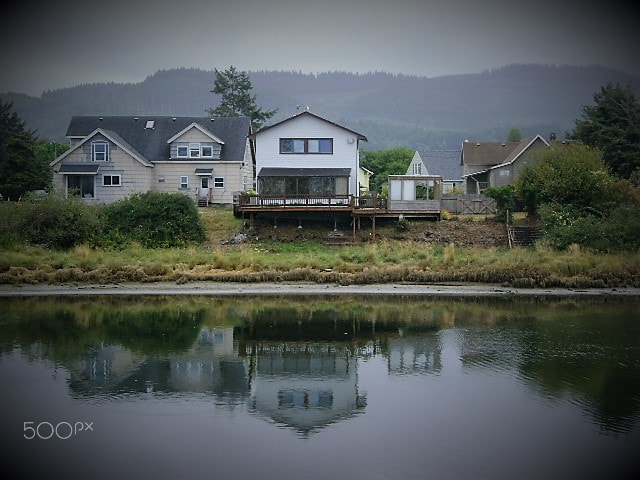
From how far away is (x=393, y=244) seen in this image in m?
44.0

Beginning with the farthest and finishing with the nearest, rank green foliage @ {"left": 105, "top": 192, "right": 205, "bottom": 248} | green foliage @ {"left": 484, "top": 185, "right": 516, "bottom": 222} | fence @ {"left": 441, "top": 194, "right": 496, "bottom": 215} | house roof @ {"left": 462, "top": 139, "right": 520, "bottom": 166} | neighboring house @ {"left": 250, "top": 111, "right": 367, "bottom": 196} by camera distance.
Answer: house roof @ {"left": 462, "top": 139, "right": 520, "bottom": 166}
fence @ {"left": 441, "top": 194, "right": 496, "bottom": 215}
neighboring house @ {"left": 250, "top": 111, "right": 367, "bottom": 196}
green foliage @ {"left": 484, "top": 185, "right": 516, "bottom": 222}
green foliage @ {"left": 105, "top": 192, "right": 205, "bottom": 248}

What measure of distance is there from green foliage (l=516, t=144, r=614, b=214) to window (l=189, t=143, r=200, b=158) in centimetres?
2449

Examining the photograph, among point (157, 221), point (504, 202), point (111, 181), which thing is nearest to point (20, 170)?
point (111, 181)

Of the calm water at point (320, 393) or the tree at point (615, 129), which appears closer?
the calm water at point (320, 393)

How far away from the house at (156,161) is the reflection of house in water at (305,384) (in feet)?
97.7

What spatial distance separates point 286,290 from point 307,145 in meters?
16.8

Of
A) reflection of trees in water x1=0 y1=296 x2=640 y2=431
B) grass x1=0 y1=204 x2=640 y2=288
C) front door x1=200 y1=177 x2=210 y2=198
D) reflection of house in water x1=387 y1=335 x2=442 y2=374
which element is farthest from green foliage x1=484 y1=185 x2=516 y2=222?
reflection of house in water x1=387 y1=335 x2=442 y2=374

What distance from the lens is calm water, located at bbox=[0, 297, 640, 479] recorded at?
1444 centimetres

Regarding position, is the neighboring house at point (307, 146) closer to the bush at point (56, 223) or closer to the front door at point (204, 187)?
the front door at point (204, 187)

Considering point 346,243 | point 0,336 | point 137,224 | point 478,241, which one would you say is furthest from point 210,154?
point 0,336

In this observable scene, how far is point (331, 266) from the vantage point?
125 ft

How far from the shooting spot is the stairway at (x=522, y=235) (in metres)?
43.3

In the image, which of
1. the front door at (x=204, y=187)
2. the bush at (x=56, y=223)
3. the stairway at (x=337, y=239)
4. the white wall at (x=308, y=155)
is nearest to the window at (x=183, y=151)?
the front door at (x=204, y=187)

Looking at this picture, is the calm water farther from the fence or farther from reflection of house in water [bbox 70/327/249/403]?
the fence
